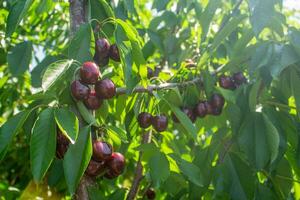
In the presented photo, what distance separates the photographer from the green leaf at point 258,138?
180 cm

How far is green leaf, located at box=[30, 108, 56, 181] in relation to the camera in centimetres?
139

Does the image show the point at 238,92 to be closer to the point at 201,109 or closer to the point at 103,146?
the point at 201,109

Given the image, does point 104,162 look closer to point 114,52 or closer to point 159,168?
point 159,168

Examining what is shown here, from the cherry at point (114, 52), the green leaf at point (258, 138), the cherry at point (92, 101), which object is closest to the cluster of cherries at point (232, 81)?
the green leaf at point (258, 138)

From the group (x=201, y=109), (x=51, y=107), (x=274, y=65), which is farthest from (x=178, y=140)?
(x=51, y=107)

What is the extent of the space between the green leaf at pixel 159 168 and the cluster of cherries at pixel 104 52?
1.23ft

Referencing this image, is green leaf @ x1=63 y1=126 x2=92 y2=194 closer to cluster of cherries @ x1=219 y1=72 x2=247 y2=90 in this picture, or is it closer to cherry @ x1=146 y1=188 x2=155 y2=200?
cluster of cherries @ x1=219 y1=72 x2=247 y2=90

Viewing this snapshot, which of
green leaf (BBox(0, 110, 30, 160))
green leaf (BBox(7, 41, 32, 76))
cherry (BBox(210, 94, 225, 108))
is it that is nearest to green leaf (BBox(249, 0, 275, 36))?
cherry (BBox(210, 94, 225, 108))

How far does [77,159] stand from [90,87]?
33cm

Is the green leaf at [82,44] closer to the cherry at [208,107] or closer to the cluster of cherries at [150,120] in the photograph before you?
the cluster of cherries at [150,120]

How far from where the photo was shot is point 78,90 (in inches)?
61.9

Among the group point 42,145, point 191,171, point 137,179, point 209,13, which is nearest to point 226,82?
point 209,13

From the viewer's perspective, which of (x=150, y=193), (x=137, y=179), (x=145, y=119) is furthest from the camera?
(x=150, y=193)

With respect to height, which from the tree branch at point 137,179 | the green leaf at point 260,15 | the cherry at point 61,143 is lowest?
the tree branch at point 137,179
